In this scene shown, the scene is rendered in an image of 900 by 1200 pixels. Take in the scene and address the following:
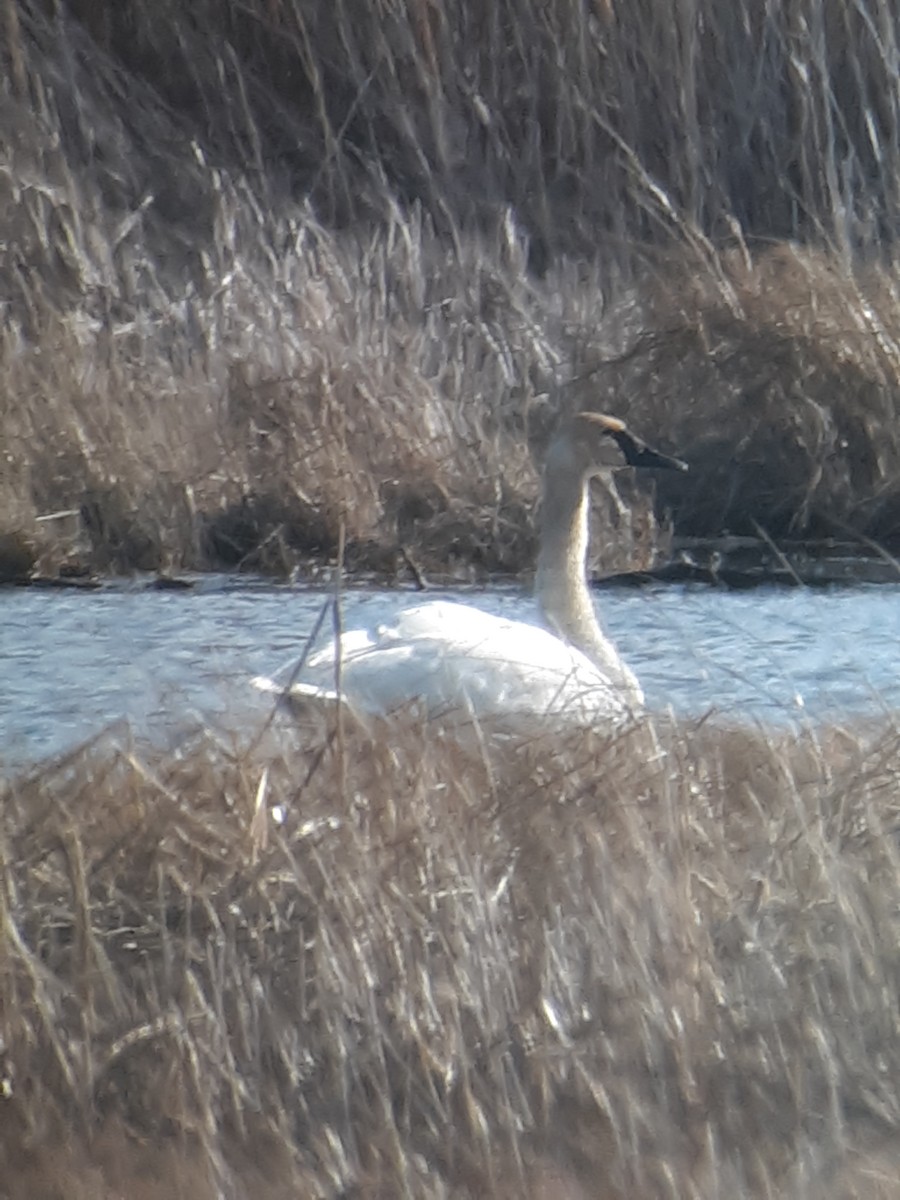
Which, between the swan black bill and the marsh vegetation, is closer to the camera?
Answer: the marsh vegetation

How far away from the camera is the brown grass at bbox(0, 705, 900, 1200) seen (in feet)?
8.36

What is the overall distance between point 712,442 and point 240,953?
15.0 ft

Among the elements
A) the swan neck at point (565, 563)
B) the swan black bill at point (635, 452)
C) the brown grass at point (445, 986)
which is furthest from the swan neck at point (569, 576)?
the brown grass at point (445, 986)

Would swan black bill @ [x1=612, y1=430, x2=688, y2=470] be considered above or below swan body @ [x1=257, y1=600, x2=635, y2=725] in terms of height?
above

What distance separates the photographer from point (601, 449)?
18.6ft

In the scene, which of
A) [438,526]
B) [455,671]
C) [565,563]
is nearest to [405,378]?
[438,526]

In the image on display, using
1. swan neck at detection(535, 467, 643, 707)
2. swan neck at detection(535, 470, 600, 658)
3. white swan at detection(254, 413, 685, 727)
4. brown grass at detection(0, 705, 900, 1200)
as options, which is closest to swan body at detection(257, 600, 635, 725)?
white swan at detection(254, 413, 685, 727)

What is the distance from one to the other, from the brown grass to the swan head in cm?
243

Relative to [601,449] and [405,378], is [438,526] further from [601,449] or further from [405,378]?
[601,449]

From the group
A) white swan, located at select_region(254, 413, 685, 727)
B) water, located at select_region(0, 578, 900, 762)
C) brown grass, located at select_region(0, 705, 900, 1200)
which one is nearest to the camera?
brown grass, located at select_region(0, 705, 900, 1200)

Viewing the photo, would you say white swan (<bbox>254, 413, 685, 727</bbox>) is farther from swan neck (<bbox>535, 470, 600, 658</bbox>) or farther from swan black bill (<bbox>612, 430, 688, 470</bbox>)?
swan black bill (<bbox>612, 430, 688, 470</bbox>)

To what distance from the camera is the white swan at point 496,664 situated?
12.9 ft

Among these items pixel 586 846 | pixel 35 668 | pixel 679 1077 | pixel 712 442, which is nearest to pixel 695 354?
pixel 712 442

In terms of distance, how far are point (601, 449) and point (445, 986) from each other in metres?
3.03
